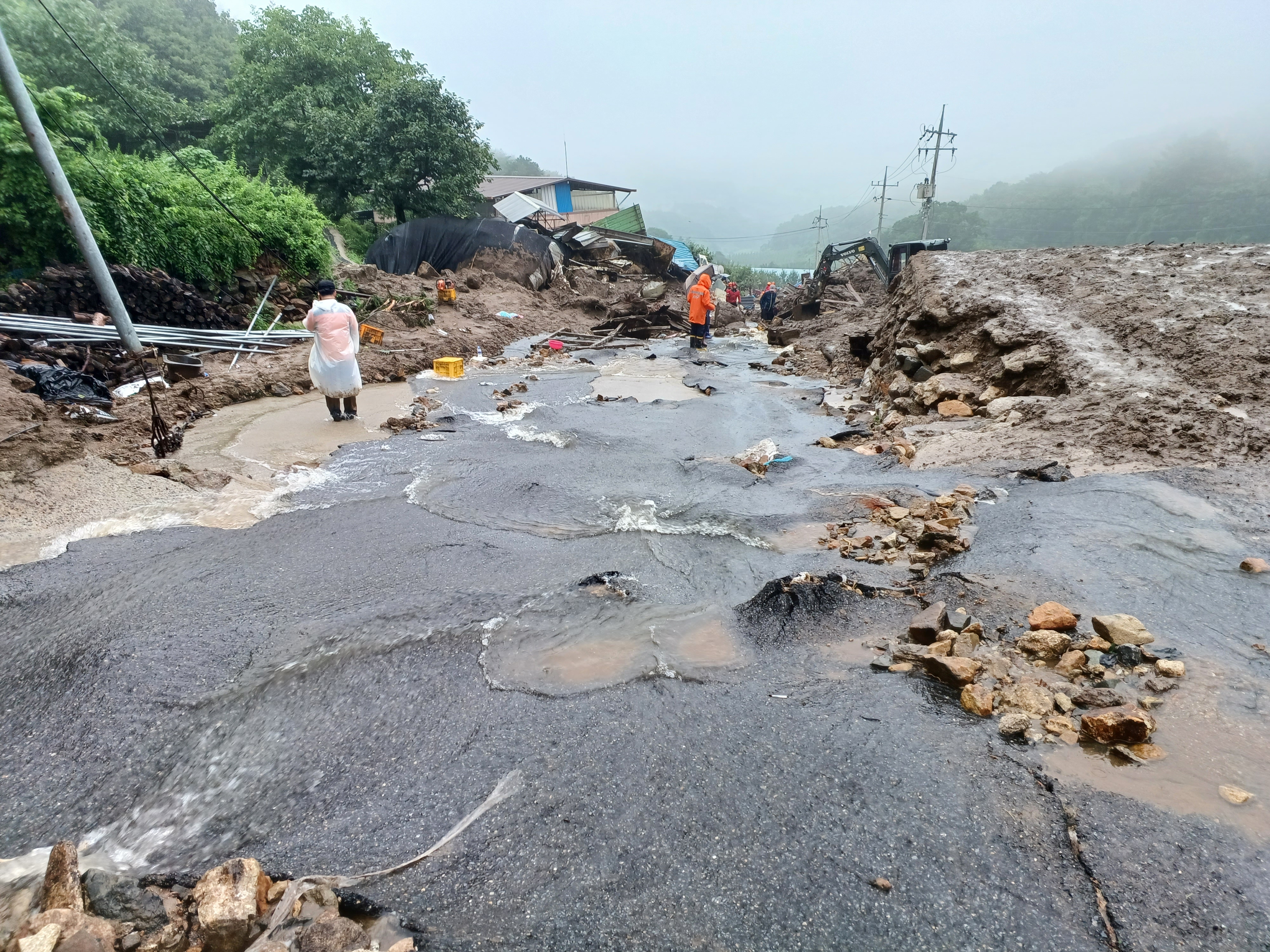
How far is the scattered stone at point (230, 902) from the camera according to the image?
63.2 inches

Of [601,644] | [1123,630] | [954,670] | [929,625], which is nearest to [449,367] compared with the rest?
[601,644]

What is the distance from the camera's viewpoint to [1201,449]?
418cm

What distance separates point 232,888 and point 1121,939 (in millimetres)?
2256

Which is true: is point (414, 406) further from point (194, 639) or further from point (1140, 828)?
point (1140, 828)

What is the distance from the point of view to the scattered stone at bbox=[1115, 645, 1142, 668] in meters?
2.29

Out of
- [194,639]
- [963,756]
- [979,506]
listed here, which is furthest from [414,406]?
[963,756]

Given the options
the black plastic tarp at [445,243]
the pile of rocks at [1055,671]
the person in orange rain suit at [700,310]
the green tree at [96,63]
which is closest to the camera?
the pile of rocks at [1055,671]

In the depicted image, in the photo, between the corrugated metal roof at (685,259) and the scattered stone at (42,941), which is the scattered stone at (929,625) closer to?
the scattered stone at (42,941)

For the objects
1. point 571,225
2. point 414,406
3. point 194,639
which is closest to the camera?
point 194,639

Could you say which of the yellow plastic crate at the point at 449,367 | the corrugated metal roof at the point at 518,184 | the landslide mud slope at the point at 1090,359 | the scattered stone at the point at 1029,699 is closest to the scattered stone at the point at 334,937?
the scattered stone at the point at 1029,699

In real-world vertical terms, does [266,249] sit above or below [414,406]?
above

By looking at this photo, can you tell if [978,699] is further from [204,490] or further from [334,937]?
[204,490]

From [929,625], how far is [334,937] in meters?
2.29

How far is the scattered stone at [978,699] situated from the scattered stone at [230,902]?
206cm
